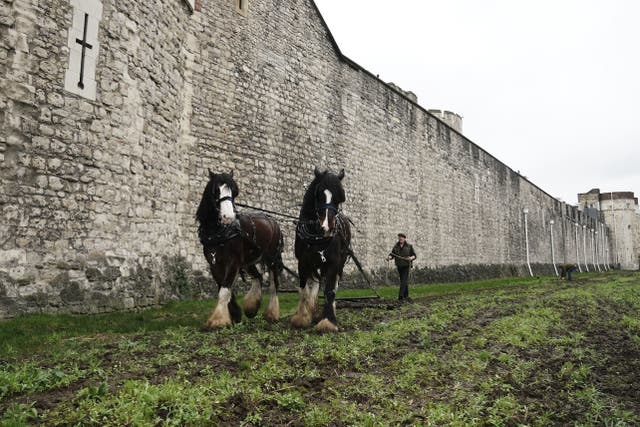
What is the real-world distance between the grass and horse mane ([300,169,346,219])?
166 cm

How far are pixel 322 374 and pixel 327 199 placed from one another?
9.24 feet

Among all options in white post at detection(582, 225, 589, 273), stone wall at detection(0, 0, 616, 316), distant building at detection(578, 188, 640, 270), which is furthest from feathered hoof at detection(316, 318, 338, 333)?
distant building at detection(578, 188, 640, 270)

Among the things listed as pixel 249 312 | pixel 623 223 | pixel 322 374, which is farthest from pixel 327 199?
pixel 623 223

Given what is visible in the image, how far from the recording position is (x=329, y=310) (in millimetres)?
6336

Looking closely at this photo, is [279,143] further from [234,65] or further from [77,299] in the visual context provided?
[77,299]

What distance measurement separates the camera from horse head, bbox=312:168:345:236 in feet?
20.8

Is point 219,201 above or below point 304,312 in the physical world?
above

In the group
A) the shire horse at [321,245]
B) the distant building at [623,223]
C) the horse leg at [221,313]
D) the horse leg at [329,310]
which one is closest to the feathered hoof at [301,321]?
the shire horse at [321,245]

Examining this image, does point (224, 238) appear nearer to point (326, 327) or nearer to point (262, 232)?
point (262, 232)

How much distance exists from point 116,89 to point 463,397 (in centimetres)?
809

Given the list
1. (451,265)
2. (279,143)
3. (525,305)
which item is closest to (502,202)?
(451,265)

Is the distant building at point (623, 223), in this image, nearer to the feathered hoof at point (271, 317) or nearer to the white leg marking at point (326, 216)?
the feathered hoof at point (271, 317)

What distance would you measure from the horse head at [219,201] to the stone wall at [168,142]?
293 centimetres

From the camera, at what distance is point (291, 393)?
351 centimetres
